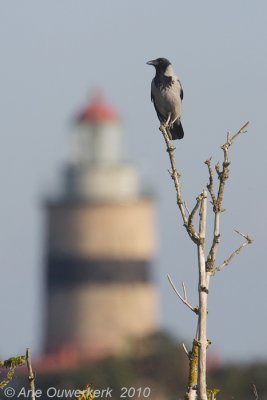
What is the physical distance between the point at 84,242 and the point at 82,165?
20.8 feet

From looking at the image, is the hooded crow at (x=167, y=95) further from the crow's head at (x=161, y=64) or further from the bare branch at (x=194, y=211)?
the bare branch at (x=194, y=211)

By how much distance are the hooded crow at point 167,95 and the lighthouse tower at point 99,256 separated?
2402 inches

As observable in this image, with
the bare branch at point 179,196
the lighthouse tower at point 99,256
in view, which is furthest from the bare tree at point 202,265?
the lighthouse tower at point 99,256

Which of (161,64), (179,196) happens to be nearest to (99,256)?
(161,64)

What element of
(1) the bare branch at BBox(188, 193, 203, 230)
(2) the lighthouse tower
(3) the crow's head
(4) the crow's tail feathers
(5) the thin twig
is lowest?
(5) the thin twig

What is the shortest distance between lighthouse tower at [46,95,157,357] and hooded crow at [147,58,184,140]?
6101cm

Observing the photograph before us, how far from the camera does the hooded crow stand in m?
15.6

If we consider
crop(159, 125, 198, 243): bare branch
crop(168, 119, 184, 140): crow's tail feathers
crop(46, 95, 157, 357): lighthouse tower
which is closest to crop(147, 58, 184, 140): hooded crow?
crop(168, 119, 184, 140): crow's tail feathers

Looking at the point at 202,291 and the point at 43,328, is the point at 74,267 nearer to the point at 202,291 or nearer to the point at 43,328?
the point at 43,328

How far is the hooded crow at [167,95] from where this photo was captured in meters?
15.6

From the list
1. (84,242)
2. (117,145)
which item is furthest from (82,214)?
(117,145)

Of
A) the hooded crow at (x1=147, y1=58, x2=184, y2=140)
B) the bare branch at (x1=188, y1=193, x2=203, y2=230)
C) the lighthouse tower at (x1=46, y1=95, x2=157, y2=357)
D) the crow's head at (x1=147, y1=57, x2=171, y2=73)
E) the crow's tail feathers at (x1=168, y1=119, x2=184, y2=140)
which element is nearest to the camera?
the bare branch at (x1=188, y1=193, x2=203, y2=230)

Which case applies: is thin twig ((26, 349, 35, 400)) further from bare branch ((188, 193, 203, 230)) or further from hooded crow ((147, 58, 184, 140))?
hooded crow ((147, 58, 184, 140))

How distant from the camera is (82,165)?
292 feet
